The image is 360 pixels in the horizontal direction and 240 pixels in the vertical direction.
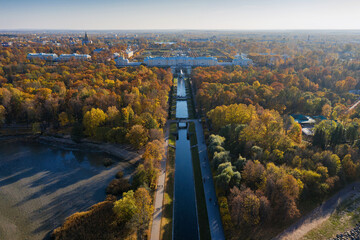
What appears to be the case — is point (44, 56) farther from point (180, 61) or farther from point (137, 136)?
point (137, 136)

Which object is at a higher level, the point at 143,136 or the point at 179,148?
the point at 143,136

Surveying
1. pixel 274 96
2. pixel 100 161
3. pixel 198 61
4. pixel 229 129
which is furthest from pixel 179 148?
pixel 198 61

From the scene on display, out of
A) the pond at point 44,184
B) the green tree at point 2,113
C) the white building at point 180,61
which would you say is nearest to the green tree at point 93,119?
the pond at point 44,184

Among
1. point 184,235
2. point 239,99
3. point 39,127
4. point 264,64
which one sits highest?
point 264,64

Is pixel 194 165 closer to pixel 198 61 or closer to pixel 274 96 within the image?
pixel 274 96

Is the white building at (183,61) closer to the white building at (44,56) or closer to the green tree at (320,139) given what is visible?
the white building at (44,56)

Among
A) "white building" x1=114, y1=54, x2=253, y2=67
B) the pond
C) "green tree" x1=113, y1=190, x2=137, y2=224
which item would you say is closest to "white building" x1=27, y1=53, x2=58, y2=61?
"white building" x1=114, y1=54, x2=253, y2=67
